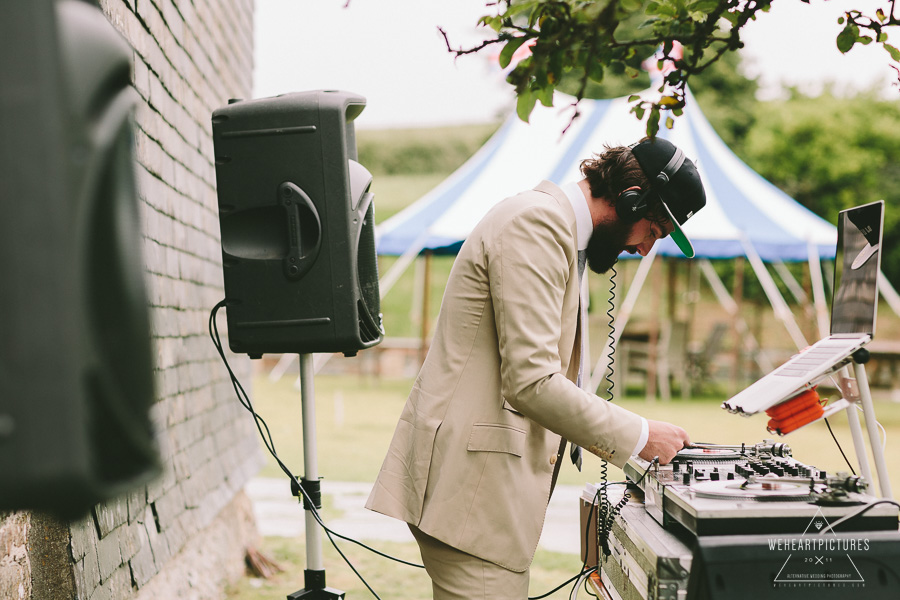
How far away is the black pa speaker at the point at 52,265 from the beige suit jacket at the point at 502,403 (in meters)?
1.27

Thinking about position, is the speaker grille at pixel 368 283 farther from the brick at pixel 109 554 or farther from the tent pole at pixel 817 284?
the tent pole at pixel 817 284

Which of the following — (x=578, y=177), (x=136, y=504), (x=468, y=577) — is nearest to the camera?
(x=468, y=577)

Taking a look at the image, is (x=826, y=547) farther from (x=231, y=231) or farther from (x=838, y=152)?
(x=838, y=152)

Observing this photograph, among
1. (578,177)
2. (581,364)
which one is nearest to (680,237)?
(581,364)

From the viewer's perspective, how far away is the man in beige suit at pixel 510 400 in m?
1.97

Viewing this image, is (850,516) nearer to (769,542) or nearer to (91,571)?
(769,542)

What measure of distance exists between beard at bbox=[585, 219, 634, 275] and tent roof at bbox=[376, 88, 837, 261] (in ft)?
23.8

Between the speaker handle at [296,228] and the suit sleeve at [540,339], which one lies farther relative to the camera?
the speaker handle at [296,228]

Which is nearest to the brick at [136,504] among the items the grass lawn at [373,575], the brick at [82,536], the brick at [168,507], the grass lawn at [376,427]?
the brick at [168,507]

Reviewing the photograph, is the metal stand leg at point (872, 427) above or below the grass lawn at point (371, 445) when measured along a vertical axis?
above

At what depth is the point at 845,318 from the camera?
6.48 feet

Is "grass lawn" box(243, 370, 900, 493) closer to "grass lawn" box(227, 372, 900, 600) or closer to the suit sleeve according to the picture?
"grass lawn" box(227, 372, 900, 600)

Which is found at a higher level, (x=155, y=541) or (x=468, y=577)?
(x=468, y=577)

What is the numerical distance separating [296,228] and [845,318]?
1.53 metres
